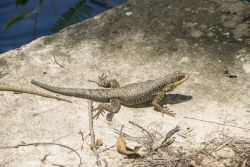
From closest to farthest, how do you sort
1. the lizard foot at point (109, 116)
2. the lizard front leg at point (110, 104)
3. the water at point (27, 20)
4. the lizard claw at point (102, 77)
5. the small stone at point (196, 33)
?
the lizard foot at point (109, 116) → the lizard front leg at point (110, 104) → the lizard claw at point (102, 77) → the small stone at point (196, 33) → the water at point (27, 20)

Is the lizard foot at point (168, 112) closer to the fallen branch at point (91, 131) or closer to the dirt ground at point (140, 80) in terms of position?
the dirt ground at point (140, 80)

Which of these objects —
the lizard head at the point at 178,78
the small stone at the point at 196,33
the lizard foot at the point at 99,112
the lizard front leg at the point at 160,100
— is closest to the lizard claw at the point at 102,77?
the lizard foot at the point at 99,112

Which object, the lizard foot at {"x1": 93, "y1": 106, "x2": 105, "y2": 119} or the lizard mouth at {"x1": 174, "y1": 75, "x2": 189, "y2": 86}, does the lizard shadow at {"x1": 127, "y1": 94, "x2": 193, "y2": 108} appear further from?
the lizard foot at {"x1": 93, "y1": 106, "x2": 105, "y2": 119}

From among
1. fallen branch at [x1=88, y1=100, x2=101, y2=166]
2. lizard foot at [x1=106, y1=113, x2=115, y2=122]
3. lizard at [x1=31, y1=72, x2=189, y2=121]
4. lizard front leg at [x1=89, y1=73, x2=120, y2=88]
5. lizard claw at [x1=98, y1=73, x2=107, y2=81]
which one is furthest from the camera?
lizard claw at [x1=98, y1=73, x2=107, y2=81]

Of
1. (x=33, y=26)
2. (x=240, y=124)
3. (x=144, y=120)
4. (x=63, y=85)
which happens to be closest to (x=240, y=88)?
(x=240, y=124)

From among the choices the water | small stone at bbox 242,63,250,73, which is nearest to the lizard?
small stone at bbox 242,63,250,73

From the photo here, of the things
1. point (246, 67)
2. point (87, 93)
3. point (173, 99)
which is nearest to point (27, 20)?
point (87, 93)
